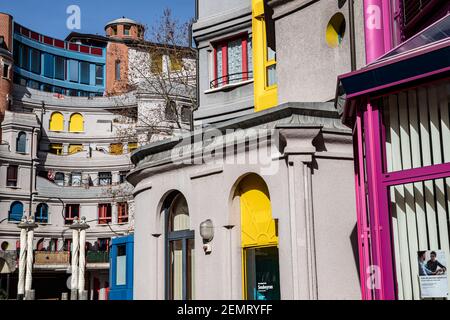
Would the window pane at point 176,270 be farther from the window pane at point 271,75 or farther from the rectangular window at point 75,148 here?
the rectangular window at point 75,148

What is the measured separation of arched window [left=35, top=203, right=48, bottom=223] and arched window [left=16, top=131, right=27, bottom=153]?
5.03 metres

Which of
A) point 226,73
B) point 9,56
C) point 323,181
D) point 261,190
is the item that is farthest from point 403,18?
point 9,56

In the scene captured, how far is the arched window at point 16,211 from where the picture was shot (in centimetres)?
5766

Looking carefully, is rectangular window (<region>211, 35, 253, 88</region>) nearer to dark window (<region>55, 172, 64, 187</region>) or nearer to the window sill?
the window sill

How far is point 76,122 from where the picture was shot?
6656cm

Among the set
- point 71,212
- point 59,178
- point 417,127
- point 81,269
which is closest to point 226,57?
point 417,127

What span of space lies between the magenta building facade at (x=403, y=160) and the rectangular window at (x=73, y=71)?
71.8 metres

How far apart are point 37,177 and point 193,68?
79.5 ft

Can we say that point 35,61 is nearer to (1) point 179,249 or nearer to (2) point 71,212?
(2) point 71,212

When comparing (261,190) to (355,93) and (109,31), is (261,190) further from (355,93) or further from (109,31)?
(109,31)

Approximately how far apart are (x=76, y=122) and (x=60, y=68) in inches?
470

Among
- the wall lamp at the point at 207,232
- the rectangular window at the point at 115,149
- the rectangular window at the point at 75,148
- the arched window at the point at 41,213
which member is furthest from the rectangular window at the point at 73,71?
the wall lamp at the point at 207,232

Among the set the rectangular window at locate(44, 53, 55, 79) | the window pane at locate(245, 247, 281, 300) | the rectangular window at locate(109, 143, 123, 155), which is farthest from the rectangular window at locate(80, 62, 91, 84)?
the window pane at locate(245, 247, 281, 300)
